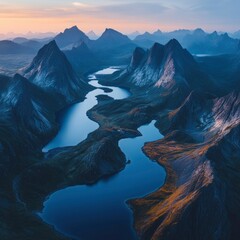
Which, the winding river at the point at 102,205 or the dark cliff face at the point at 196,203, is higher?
the dark cliff face at the point at 196,203

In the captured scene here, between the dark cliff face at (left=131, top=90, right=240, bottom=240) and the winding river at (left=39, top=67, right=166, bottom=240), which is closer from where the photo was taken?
the dark cliff face at (left=131, top=90, right=240, bottom=240)

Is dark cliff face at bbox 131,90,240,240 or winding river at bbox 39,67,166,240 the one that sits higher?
dark cliff face at bbox 131,90,240,240

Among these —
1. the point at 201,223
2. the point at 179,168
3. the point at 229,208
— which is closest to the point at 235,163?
the point at 179,168

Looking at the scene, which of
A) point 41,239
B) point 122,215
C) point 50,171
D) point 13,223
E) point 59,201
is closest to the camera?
point 41,239

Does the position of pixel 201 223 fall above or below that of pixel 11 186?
above

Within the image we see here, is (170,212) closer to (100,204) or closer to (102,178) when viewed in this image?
(100,204)

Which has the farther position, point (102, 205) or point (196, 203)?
point (102, 205)

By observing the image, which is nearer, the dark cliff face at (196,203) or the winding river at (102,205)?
the dark cliff face at (196,203)

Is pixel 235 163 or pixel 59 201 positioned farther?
pixel 235 163

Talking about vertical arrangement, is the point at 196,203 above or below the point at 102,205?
above

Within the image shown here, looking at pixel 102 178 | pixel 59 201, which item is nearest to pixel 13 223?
pixel 59 201

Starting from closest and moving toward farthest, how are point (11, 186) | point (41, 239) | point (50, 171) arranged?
1. point (41, 239)
2. point (11, 186)
3. point (50, 171)
